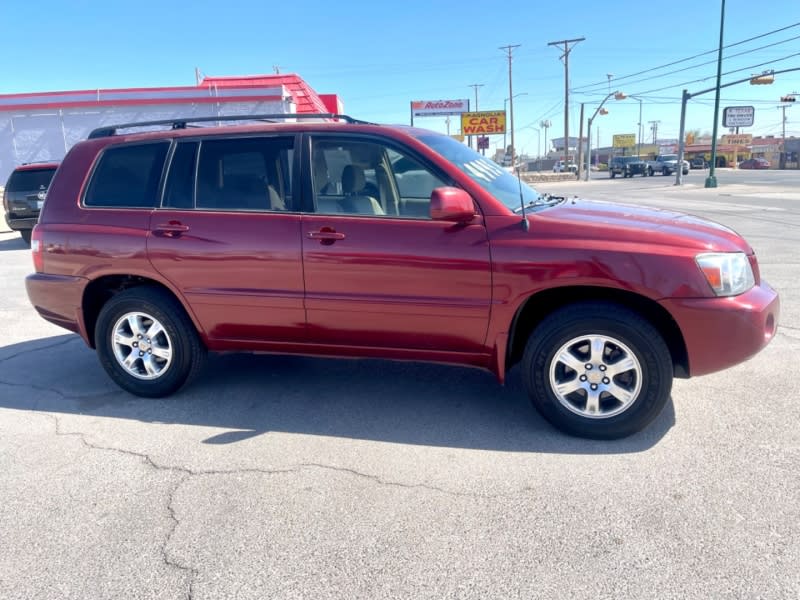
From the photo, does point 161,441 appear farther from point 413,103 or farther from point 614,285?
point 413,103

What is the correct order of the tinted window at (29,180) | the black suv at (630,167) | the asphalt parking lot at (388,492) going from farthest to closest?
the black suv at (630,167) < the tinted window at (29,180) < the asphalt parking lot at (388,492)

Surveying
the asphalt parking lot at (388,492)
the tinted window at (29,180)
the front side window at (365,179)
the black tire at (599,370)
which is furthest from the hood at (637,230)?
the tinted window at (29,180)

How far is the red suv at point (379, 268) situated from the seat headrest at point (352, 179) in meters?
0.01

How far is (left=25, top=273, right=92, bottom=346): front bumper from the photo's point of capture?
177 inches

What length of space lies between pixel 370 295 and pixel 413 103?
61.2 m

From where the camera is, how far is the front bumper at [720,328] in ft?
11.1

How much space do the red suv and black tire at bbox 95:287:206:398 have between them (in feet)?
0.04

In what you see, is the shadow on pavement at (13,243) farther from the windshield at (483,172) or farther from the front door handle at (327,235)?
the windshield at (483,172)

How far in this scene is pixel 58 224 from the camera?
4.49 meters

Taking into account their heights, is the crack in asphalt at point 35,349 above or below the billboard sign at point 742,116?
below

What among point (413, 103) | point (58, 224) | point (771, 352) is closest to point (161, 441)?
point (58, 224)

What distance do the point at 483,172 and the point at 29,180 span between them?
12.2 metres

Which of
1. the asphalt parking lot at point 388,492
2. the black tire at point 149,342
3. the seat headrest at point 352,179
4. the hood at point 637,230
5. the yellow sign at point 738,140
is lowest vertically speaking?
the asphalt parking lot at point 388,492

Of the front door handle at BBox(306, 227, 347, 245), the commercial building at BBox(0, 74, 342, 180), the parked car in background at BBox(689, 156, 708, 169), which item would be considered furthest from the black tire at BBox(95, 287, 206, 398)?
the parked car in background at BBox(689, 156, 708, 169)
